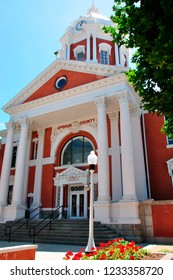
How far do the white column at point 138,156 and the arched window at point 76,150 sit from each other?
12.8ft

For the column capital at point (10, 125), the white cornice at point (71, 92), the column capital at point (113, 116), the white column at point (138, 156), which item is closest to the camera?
the white column at point (138, 156)

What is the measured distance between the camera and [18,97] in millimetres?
20203

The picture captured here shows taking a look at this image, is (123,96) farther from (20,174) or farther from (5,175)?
(5,175)

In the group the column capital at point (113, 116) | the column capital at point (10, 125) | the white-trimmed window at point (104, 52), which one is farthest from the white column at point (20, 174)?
the white-trimmed window at point (104, 52)

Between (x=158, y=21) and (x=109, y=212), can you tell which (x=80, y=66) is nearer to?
(x=109, y=212)

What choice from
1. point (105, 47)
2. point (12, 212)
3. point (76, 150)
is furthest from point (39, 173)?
point (105, 47)

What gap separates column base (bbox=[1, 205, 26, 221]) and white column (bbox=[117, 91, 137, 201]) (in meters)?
8.14

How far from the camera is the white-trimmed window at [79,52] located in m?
25.7

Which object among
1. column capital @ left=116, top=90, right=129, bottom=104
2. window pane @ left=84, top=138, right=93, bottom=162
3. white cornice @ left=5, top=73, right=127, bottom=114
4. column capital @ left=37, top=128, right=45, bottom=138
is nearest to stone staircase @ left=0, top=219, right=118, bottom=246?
window pane @ left=84, top=138, right=93, bottom=162

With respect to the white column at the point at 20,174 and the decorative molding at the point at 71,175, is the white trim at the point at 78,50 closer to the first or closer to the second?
the white column at the point at 20,174

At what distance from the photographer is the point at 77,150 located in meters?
19.4

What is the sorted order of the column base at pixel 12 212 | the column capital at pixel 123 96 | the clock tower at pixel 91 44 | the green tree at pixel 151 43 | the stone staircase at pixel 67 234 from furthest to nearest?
1. the clock tower at pixel 91 44
2. the column base at pixel 12 212
3. the column capital at pixel 123 96
4. the stone staircase at pixel 67 234
5. the green tree at pixel 151 43

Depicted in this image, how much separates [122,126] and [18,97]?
1064 centimetres

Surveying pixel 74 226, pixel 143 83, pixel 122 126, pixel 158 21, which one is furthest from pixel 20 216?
pixel 158 21
